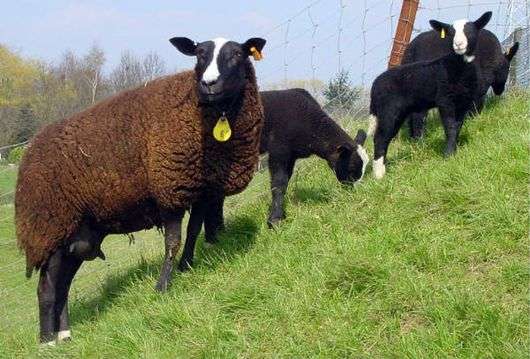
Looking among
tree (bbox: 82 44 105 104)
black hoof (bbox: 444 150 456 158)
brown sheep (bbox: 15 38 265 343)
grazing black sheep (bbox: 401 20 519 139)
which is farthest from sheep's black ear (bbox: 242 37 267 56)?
tree (bbox: 82 44 105 104)

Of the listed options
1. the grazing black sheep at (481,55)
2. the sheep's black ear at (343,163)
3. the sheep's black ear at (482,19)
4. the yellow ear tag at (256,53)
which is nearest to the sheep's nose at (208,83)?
the yellow ear tag at (256,53)

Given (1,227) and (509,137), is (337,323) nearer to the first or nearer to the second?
(509,137)

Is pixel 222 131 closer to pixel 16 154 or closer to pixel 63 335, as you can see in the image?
pixel 63 335

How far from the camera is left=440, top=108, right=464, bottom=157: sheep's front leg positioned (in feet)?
22.0

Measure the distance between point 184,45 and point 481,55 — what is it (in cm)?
389

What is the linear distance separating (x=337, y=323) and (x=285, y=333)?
1.17 feet

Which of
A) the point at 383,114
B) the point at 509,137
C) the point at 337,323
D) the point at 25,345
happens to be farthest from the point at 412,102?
the point at 25,345

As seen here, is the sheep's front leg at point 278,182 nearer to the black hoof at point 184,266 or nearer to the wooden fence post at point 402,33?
the black hoof at point 184,266

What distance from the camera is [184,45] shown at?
6.08 metres

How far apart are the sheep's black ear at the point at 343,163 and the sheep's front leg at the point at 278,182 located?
20.5 inches

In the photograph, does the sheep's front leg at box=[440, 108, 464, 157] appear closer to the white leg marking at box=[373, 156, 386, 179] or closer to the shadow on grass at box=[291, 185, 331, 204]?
the white leg marking at box=[373, 156, 386, 179]

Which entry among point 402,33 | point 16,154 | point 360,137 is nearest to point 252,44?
point 360,137

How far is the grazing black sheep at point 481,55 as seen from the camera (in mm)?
8188

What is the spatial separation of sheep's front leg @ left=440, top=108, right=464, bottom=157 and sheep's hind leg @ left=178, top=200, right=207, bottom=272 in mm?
2401
